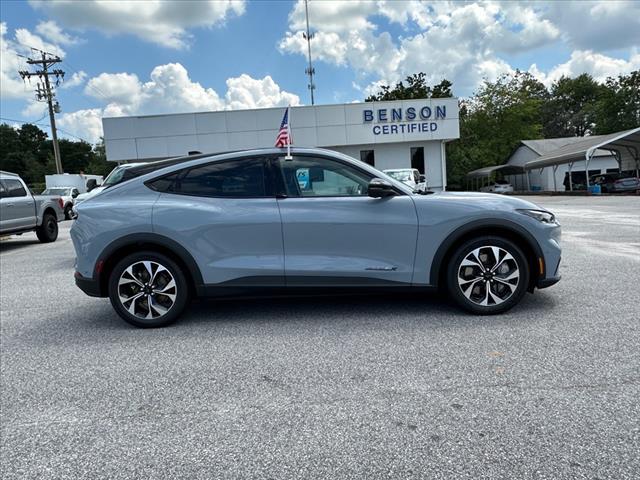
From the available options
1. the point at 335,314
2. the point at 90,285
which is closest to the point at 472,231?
the point at 335,314

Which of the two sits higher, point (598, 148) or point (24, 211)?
point (598, 148)

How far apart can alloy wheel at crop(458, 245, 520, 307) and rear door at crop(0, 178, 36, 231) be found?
11.5 metres

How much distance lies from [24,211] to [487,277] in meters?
12.0

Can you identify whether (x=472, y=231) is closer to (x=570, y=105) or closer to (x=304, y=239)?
(x=304, y=239)

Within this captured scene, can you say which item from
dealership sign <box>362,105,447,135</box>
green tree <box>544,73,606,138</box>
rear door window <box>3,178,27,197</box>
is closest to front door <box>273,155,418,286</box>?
rear door window <box>3,178,27,197</box>

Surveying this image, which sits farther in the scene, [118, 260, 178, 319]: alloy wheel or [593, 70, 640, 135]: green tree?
[593, 70, 640, 135]: green tree

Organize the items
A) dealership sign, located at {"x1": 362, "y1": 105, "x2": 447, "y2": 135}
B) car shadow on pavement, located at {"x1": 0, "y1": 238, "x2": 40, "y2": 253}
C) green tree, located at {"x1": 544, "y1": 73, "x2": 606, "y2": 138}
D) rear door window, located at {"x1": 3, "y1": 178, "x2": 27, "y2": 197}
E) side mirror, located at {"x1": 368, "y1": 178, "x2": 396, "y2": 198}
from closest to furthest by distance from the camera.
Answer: side mirror, located at {"x1": 368, "y1": 178, "x2": 396, "y2": 198}
rear door window, located at {"x1": 3, "y1": 178, "x2": 27, "y2": 197}
car shadow on pavement, located at {"x1": 0, "y1": 238, "x2": 40, "y2": 253}
dealership sign, located at {"x1": 362, "y1": 105, "x2": 447, "y2": 135}
green tree, located at {"x1": 544, "y1": 73, "x2": 606, "y2": 138}

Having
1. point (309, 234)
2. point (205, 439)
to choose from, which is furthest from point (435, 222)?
point (205, 439)

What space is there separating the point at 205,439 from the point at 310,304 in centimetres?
250

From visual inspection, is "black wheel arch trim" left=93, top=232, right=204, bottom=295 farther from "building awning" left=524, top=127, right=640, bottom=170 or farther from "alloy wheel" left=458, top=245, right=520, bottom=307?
"building awning" left=524, top=127, right=640, bottom=170

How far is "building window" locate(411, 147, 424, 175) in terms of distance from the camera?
29953mm

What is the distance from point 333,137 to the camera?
94.5ft

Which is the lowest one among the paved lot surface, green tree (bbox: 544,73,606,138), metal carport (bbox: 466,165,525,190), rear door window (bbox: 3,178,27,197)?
the paved lot surface

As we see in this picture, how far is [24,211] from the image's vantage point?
11648 mm
